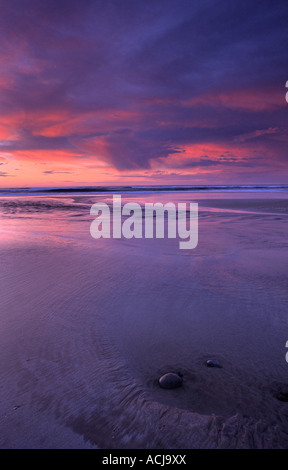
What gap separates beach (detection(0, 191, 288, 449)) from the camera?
1636 mm

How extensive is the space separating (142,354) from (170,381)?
408 millimetres

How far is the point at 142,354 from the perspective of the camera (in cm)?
233

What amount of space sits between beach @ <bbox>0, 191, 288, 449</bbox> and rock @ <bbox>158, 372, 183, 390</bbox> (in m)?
0.04

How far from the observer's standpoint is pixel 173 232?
7707 millimetres

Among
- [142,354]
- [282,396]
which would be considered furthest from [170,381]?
[282,396]

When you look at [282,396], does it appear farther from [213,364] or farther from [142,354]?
[142,354]

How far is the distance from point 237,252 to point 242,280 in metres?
1.63

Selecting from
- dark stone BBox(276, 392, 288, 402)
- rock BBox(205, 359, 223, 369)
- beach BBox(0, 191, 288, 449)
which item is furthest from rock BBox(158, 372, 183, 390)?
dark stone BBox(276, 392, 288, 402)

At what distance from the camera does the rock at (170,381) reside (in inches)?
77.5

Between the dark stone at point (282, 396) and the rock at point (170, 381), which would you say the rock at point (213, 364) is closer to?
the rock at point (170, 381)

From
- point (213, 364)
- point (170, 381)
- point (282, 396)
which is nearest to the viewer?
point (282, 396)

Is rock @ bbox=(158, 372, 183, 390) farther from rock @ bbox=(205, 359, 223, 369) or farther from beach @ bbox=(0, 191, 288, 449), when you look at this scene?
rock @ bbox=(205, 359, 223, 369)

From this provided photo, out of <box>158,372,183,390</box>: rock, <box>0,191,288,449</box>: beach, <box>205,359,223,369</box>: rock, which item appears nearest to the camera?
<box>0,191,288,449</box>: beach
